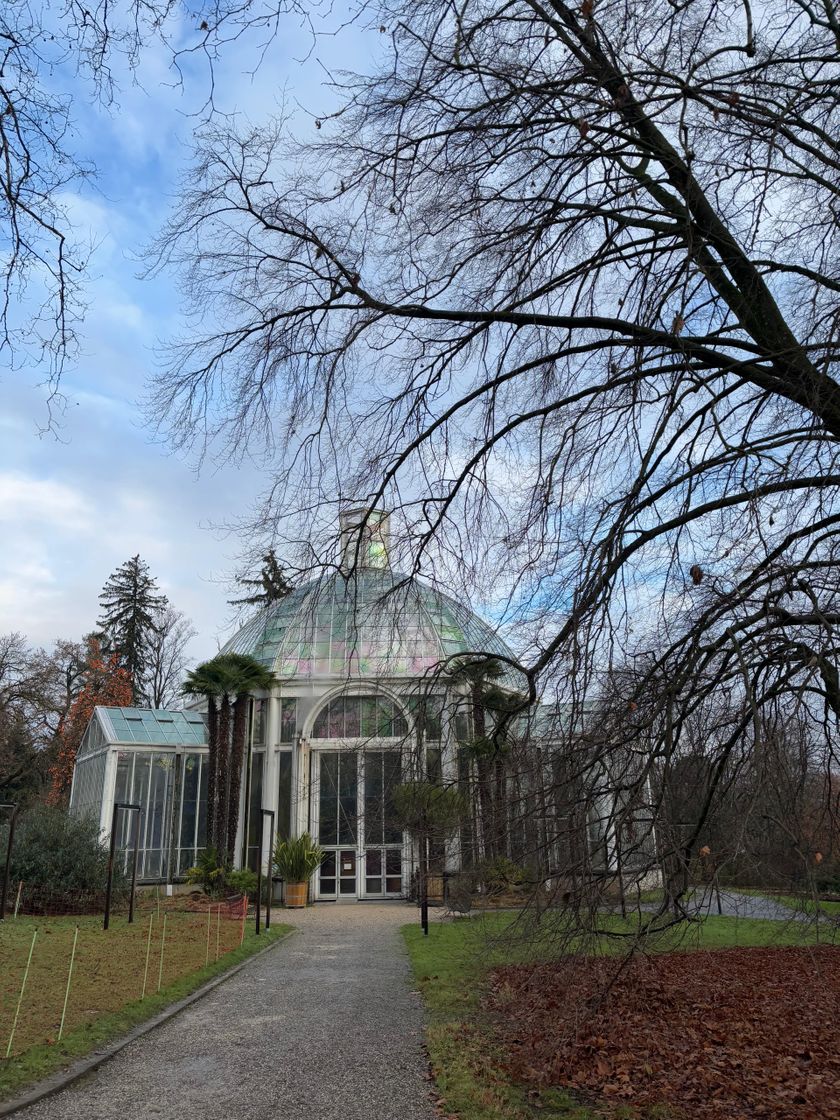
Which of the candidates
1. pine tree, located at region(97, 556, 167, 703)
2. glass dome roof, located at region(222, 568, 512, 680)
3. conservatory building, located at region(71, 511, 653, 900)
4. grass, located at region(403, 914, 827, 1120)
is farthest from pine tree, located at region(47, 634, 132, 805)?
glass dome roof, located at region(222, 568, 512, 680)

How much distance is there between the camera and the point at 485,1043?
8.06m

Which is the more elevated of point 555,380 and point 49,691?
point 49,691

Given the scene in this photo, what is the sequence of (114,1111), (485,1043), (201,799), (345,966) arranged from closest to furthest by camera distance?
1. (114,1111)
2. (485,1043)
3. (345,966)
4. (201,799)

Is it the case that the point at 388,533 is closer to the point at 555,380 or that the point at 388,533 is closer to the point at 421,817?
the point at 555,380

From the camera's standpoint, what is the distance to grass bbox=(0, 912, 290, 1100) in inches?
303

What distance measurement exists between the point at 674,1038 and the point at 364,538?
20.2 feet

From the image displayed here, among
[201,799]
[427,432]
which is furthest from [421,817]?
[201,799]

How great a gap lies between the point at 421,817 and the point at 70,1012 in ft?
19.9

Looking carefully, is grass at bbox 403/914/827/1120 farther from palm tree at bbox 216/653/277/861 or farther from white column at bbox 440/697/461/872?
palm tree at bbox 216/653/277/861

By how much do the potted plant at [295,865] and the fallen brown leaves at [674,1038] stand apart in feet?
47.9

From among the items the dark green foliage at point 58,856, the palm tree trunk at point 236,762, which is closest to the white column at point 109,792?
the palm tree trunk at point 236,762

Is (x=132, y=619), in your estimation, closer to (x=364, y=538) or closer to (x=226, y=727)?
(x=226, y=727)

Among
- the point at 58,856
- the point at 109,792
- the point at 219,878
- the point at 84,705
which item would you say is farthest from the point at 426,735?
the point at 84,705

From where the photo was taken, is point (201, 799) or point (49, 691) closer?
point (201, 799)
